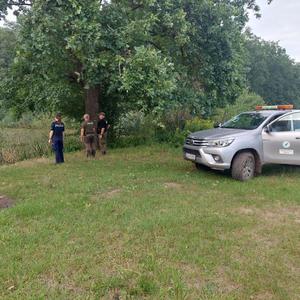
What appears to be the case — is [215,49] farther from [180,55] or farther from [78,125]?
[78,125]

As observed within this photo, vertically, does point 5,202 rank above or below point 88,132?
below

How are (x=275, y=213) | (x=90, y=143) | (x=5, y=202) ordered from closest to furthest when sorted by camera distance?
(x=275, y=213), (x=5, y=202), (x=90, y=143)

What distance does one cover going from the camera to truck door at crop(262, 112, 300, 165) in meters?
8.45

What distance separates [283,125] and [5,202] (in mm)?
6746

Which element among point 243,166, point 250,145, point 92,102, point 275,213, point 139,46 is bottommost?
point 275,213

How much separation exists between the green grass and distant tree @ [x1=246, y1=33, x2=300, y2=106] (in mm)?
57534

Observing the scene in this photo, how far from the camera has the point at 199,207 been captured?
6.05 m

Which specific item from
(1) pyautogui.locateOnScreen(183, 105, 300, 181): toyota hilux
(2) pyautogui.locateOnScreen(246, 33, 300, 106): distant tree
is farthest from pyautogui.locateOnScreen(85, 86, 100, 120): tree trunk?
(2) pyautogui.locateOnScreen(246, 33, 300, 106): distant tree

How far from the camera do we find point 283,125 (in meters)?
8.72

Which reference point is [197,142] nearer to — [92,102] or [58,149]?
[58,149]

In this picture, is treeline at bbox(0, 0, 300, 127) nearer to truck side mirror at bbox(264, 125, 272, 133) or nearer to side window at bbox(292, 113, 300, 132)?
truck side mirror at bbox(264, 125, 272, 133)

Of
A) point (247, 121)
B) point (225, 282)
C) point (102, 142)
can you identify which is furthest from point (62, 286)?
point (102, 142)

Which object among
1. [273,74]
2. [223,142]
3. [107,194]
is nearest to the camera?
[107,194]

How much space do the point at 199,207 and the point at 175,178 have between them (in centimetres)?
240
